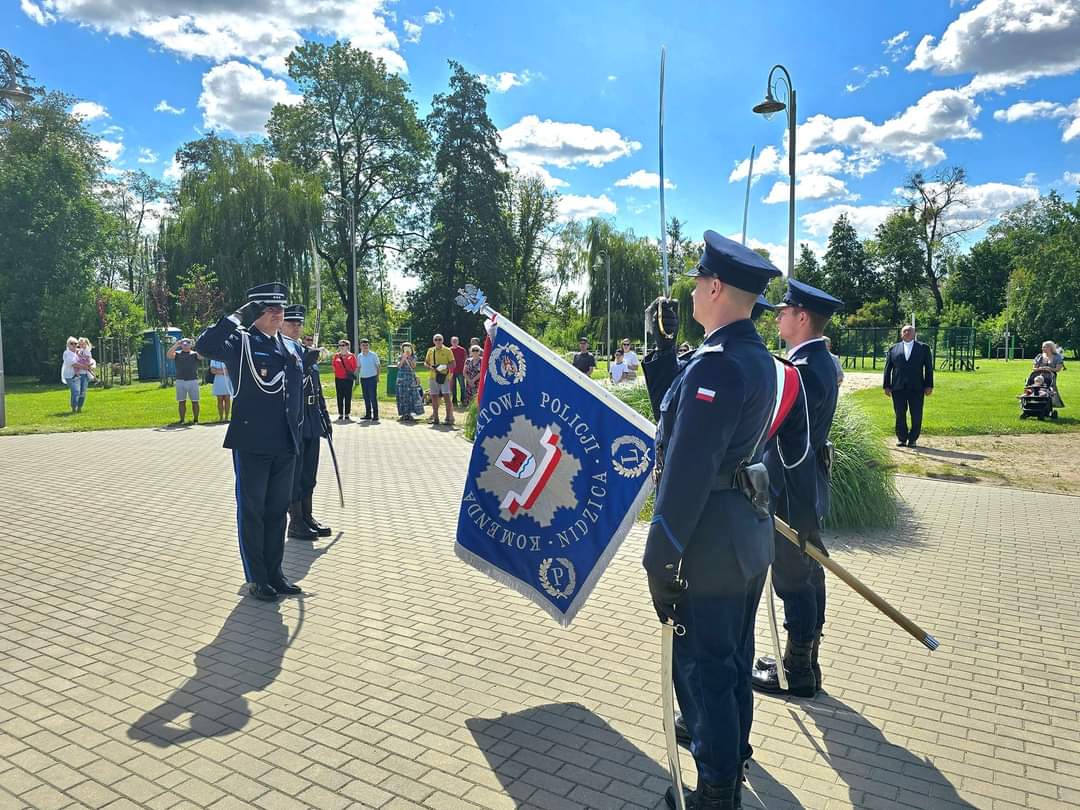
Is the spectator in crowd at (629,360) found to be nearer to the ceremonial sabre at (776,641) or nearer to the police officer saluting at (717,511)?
the ceremonial sabre at (776,641)

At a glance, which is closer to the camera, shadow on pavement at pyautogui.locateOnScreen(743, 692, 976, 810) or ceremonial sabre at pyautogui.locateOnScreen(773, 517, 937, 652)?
shadow on pavement at pyautogui.locateOnScreen(743, 692, 976, 810)

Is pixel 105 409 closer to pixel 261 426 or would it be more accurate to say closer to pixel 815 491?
pixel 261 426

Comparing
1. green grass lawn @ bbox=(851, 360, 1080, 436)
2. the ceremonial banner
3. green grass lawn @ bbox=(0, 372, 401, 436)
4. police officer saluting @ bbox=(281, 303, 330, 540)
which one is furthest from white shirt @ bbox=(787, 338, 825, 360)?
green grass lawn @ bbox=(0, 372, 401, 436)

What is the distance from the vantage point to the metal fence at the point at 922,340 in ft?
127

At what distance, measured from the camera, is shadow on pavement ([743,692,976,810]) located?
3.25m

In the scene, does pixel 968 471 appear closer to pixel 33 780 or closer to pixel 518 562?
pixel 518 562

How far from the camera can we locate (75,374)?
2008 cm

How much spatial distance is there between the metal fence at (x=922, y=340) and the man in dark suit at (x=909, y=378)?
64.9 feet

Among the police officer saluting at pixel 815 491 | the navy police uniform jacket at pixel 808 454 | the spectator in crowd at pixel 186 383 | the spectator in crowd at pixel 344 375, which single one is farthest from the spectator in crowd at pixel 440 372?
the navy police uniform jacket at pixel 808 454

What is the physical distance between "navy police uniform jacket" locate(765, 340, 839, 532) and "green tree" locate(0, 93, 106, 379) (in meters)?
39.2

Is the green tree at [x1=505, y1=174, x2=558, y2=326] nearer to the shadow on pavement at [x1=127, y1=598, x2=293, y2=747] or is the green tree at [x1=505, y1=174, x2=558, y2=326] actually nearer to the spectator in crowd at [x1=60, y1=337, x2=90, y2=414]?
the spectator in crowd at [x1=60, y1=337, x2=90, y2=414]

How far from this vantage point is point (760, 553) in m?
2.97

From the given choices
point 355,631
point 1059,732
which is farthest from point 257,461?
point 1059,732

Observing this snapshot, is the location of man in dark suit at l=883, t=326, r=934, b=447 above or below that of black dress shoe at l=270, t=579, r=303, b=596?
above
